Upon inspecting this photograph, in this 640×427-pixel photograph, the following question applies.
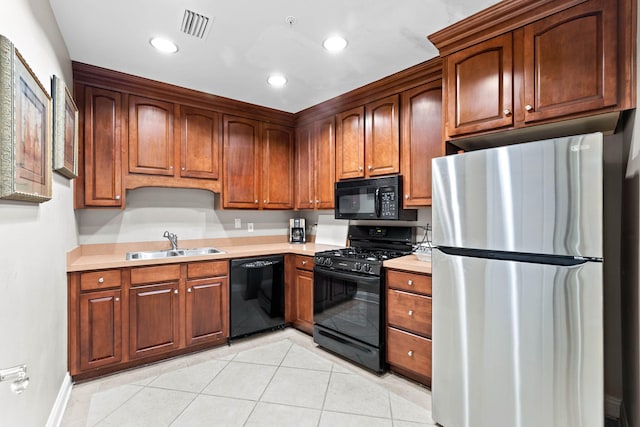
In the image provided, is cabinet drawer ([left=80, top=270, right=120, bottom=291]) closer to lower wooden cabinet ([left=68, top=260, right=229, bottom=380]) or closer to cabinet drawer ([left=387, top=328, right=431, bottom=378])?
lower wooden cabinet ([left=68, top=260, right=229, bottom=380])

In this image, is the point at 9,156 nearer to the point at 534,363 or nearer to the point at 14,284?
the point at 14,284

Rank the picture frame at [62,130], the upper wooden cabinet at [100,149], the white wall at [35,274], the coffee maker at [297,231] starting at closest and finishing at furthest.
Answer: the white wall at [35,274]
the picture frame at [62,130]
the upper wooden cabinet at [100,149]
the coffee maker at [297,231]

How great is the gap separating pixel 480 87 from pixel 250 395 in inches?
101

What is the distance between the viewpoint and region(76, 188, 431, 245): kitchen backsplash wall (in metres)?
2.97

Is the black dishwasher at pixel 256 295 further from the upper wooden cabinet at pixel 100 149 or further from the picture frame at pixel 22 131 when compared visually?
the picture frame at pixel 22 131

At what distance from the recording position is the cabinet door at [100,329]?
7.89 ft

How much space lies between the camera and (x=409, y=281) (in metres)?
2.38

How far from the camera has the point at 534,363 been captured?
1582 millimetres

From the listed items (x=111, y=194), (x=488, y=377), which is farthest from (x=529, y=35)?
(x=111, y=194)

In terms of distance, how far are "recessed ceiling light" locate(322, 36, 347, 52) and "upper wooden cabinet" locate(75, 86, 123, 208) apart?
1.88 m

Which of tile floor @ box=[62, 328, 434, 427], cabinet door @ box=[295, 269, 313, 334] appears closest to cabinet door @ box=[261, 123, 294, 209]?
cabinet door @ box=[295, 269, 313, 334]

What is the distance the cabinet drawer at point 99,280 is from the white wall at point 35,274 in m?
0.15

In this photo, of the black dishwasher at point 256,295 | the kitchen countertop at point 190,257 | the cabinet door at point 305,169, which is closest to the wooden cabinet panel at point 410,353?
the kitchen countertop at point 190,257

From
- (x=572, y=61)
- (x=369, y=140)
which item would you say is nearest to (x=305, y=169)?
(x=369, y=140)
